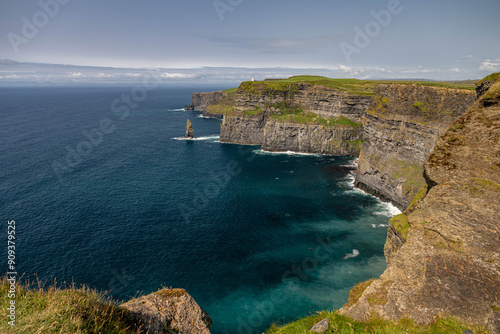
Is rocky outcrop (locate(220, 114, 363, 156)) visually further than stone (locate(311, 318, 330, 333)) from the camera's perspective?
Yes

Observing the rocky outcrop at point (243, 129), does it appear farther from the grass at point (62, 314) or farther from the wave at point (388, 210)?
the grass at point (62, 314)

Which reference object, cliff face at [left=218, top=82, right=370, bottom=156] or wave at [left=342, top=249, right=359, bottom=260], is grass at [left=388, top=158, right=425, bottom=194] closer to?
wave at [left=342, top=249, right=359, bottom=260]

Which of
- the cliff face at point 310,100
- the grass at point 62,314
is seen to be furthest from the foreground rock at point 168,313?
→ the cliff face at point 310,100

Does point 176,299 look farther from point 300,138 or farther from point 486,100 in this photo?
point 300,138

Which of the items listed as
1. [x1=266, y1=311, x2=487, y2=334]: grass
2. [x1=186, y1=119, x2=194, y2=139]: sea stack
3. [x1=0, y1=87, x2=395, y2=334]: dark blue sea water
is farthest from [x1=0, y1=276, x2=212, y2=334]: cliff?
[x1=186, y1=119, x2=194, y2=139]: sea stack

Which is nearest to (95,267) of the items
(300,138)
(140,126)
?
(300,138)

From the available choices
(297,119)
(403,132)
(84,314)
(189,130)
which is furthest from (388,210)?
(189,130)

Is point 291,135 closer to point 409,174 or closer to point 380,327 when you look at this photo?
point 409,174
